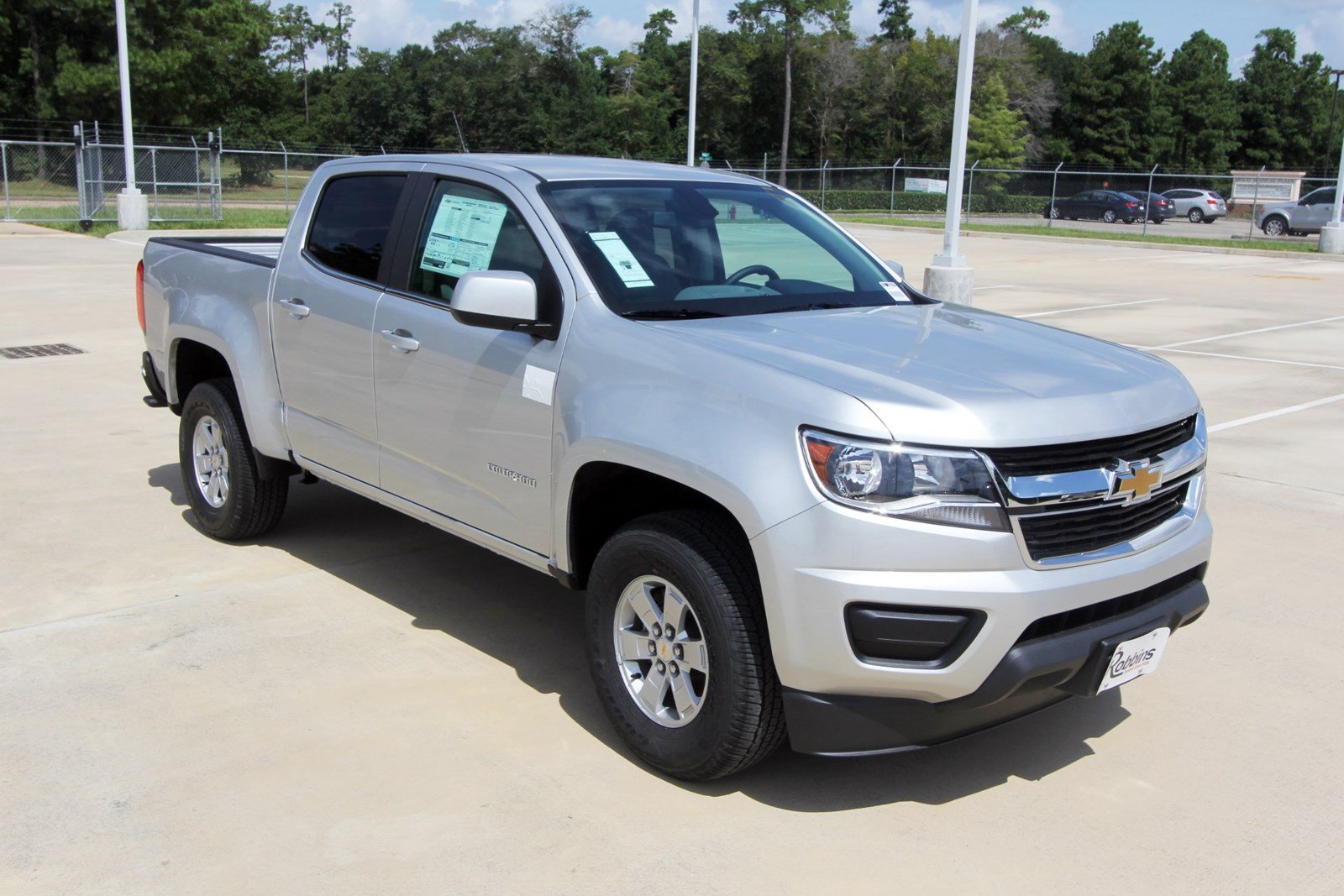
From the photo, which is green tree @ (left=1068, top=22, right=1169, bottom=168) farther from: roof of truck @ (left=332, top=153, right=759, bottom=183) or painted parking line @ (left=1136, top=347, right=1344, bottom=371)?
roof of truck @ (left=332, top=153, right=759, bottom=183)

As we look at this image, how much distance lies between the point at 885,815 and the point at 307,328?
3.12m

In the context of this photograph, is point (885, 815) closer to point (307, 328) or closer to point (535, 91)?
point (307, 328)

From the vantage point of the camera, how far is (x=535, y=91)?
82500mm

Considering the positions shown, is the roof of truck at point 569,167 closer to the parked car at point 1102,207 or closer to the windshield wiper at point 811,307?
the windshield wiper at point 811,307

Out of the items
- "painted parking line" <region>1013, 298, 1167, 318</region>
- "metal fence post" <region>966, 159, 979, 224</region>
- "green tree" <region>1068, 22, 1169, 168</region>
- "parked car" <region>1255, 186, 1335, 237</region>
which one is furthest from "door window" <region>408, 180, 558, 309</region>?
"green tree" <region>1068, 22, 1169, 168</region>

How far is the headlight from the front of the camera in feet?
10.7

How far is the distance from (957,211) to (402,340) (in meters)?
11.5

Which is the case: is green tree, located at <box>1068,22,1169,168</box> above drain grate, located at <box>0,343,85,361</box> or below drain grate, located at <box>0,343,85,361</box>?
above

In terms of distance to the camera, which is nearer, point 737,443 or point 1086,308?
point 737,443

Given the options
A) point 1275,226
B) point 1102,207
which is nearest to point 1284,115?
point 1102,207

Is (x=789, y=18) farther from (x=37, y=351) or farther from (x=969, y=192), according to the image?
(x=37, y=351)

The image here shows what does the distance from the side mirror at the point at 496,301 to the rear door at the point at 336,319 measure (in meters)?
0.98

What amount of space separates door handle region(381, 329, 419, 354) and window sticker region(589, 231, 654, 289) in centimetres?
83

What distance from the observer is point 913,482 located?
3.27 m
